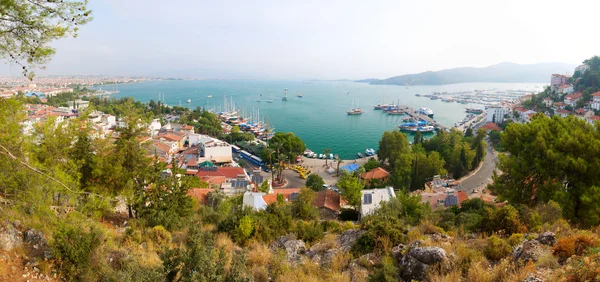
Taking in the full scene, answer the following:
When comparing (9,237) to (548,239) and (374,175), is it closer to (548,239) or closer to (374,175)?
(548,239)

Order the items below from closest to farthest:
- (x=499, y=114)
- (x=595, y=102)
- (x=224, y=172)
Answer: (x=224, y=172), (x=595, y=102), (x=499, y=114)

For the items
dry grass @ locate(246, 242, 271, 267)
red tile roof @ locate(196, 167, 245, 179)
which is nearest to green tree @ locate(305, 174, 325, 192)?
red tile roof @ locate(196, 167, 245, 179)

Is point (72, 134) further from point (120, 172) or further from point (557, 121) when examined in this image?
point (557, 121)

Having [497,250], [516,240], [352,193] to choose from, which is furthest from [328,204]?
[497,250]

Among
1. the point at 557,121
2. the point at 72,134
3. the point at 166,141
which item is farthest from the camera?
the point at 166,141

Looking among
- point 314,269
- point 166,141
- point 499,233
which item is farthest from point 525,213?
point 166,141

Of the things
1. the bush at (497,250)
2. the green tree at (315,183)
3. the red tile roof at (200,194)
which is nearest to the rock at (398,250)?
the bush at (497,250)
